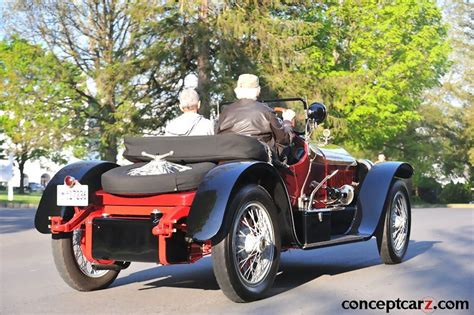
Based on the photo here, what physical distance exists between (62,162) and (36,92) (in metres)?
34.0

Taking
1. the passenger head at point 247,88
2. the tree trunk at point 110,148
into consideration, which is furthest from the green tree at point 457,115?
the passenger head at point 247,88

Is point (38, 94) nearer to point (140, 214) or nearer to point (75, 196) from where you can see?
point (75, 196)

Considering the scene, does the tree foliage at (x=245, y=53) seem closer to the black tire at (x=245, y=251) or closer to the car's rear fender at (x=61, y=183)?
the car's rear fender at (x=61, y=183)

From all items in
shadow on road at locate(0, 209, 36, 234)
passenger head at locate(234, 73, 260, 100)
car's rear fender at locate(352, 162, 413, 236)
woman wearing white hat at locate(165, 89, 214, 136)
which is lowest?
shadow on road at locate(0, 209, 36, 234)

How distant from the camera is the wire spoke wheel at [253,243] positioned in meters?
6.20

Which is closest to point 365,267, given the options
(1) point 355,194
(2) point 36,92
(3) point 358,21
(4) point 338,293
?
(1) point 355,194

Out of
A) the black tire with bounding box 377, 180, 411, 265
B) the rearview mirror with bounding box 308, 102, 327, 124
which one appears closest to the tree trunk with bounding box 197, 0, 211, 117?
the black tire with bounding box 377, 180, 411, 265

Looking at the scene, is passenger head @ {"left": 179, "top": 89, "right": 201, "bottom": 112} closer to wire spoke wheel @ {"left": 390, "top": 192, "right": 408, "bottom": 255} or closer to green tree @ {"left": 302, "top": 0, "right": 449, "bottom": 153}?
wire spoke wheel @ {"left": 390, "top": 192, "right": 408, "bottom": 255}

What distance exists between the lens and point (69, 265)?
674 cm

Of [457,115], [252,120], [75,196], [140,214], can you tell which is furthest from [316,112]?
[457,115]

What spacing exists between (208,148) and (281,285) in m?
1.56

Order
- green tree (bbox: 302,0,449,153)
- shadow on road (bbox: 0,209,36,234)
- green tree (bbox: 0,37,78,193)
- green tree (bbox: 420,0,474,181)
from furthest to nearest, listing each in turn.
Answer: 1. green tree (bbox: 420,0,474,181)
2. green tree (bbox: 302,0,449,153)
3. green tree (bbox: 0,37,78,193)
4. shadow on road (bbox: 0,209,36,234)

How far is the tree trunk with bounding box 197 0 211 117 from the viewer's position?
2897cm

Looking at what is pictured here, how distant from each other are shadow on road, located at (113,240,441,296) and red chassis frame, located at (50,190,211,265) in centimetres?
83
